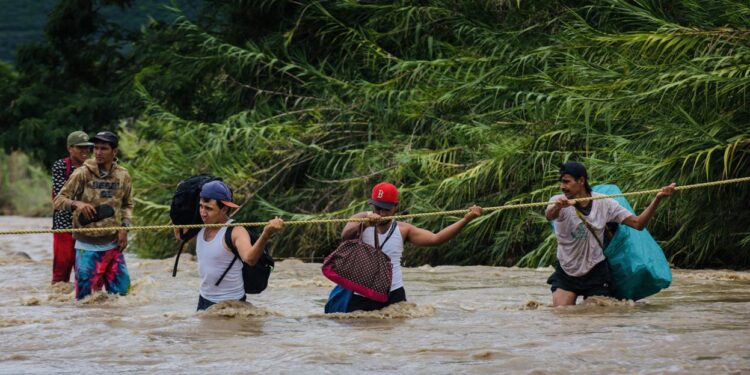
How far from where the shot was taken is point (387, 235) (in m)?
7.62

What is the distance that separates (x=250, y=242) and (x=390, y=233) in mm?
972

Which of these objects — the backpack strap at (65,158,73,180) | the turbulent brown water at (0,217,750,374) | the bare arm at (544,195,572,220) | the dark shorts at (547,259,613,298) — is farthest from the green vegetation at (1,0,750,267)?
the backpack strap at (65,158,73,180)

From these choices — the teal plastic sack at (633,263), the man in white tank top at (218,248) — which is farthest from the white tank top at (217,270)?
the teal plastic sack at (633,263)

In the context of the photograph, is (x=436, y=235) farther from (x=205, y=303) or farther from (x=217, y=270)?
(x=205, y=303)

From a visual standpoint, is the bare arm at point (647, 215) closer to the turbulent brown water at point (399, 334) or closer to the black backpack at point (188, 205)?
the turbulent brown water at point (399, 334)

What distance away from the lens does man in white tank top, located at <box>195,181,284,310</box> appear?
24.1ft

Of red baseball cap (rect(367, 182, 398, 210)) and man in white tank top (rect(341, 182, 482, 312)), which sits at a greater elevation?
red baseball cap (rect(367, 182, 398, 210))

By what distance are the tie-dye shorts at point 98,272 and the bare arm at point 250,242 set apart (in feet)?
7.80

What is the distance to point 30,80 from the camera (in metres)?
20.1

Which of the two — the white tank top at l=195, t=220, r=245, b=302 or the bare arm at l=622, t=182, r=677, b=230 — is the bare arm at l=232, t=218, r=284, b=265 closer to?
the white tank top at l=195, t=220, r=245, b=302

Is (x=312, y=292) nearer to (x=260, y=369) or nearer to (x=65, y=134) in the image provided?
(x=260, y=369)

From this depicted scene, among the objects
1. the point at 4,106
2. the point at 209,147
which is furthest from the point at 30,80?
the point at 209,147

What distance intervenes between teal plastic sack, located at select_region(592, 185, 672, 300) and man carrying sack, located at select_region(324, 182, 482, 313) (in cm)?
130

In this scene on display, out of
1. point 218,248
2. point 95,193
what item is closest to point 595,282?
point 218,248
